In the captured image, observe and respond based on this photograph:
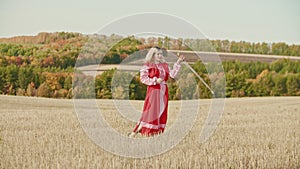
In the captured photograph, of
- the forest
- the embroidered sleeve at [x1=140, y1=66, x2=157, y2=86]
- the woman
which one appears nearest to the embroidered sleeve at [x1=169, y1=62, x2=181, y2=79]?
the woman

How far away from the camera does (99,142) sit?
29.5 feet

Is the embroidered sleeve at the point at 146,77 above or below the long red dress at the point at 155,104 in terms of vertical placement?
above

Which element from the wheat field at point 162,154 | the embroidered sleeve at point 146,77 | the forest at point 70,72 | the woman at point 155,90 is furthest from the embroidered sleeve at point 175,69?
the forest at point 70,72

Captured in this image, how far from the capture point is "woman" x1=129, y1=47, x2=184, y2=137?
988cm

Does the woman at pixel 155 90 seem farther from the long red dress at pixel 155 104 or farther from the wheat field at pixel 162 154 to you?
the wheat field at pixel 162 154

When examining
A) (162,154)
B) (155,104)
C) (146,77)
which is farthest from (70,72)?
(162,154)

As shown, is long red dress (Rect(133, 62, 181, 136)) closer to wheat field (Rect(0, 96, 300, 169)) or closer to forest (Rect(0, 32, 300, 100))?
wheat field (Rect(0, 96, 300, 169))

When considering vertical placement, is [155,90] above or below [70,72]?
below

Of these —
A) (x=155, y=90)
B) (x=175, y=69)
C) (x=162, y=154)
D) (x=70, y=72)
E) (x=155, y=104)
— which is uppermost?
(x=175, y=69)

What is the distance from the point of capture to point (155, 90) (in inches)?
397

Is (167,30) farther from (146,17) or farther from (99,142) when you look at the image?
(99,142)

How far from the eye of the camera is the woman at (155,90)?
9883mm

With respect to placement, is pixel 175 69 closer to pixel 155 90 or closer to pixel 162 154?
pixel 155 90

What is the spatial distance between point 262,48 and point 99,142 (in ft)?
144
